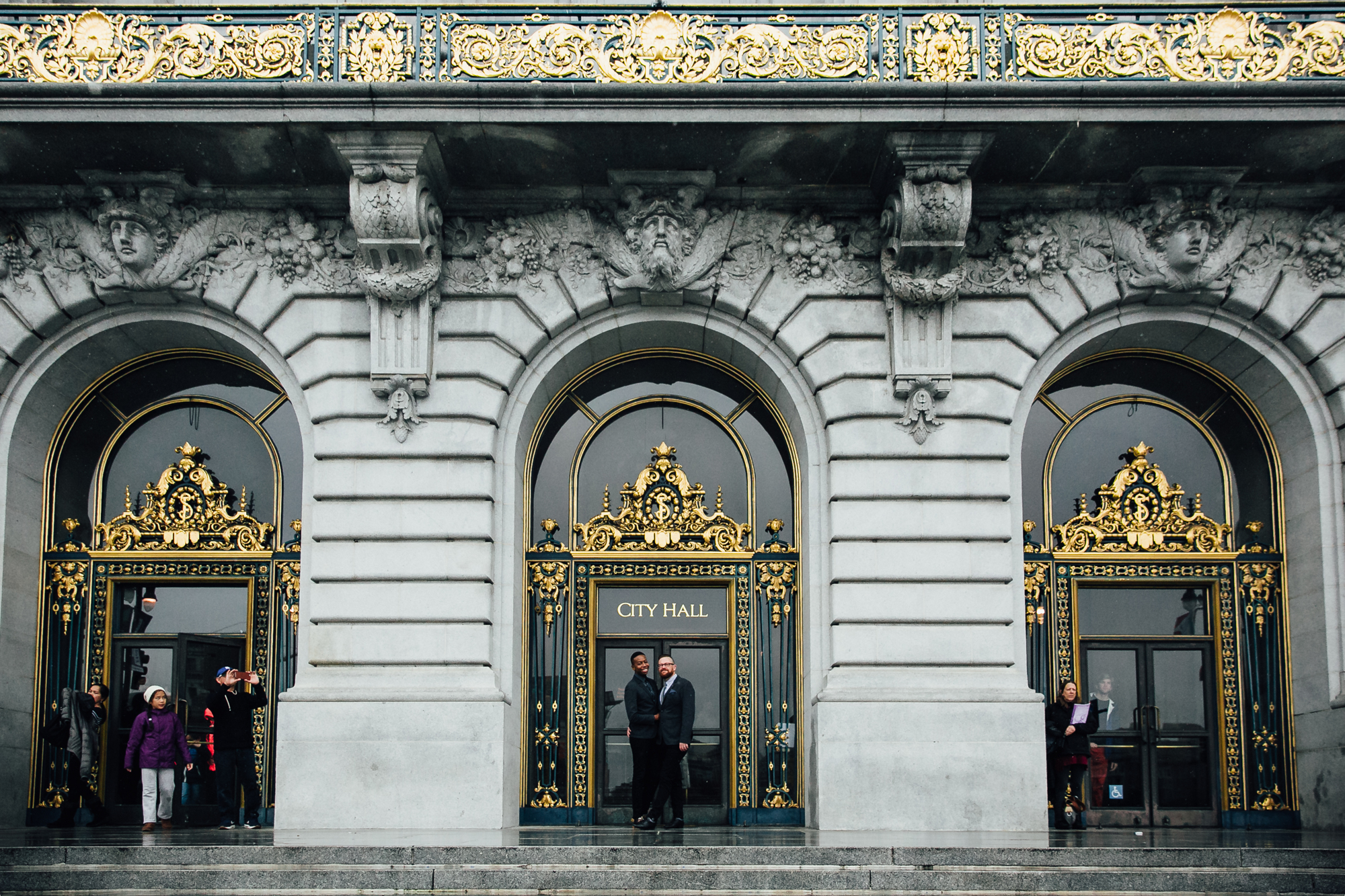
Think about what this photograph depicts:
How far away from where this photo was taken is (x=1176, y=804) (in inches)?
609

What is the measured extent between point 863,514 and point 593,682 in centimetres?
378

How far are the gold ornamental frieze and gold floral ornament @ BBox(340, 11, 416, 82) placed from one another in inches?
0.6

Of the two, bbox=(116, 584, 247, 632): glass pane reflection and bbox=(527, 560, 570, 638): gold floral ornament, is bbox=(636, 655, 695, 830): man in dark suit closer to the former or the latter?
bbox=(527, 560, 570, 638): gold floral ornament

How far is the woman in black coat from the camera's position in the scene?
47.0ft

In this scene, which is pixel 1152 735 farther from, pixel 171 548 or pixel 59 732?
pixel 59 732

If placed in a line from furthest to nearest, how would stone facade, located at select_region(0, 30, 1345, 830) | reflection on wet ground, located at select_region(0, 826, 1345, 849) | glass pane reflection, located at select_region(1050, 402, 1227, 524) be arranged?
glass pane reflection, located at select_region(1050, 402, 1227, 524), stone facade, located at select_region(0, 30, 1345, 830), reflection on wet ground, located at select_region(0, 826, 1345, 849)

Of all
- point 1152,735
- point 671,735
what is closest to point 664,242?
point 671,735

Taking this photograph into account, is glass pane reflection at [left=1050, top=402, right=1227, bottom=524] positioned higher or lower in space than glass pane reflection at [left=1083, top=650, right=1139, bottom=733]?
higher

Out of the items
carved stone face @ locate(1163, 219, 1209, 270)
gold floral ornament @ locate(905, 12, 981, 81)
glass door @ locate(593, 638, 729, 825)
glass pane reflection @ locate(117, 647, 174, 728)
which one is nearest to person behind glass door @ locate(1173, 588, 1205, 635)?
carved stone face @ locate(1163, 219, 1209, 270)

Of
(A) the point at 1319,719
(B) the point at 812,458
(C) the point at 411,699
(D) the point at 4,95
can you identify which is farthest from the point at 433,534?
(A) the point at 1319,719

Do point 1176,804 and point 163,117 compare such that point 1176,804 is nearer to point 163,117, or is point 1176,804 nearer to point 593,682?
point 593,682

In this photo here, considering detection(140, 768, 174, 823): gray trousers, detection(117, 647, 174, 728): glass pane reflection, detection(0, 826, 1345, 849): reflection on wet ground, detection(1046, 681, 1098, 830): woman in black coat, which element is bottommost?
detection(0, 826, 1345, 849): reflection on wet ground

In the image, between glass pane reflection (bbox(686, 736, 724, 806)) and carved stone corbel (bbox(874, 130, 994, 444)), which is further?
glass pane reflection (bbox(686, 736, 724, 806))

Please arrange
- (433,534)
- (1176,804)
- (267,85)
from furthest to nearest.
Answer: (1176,804) < (433,534) < (267,85)
